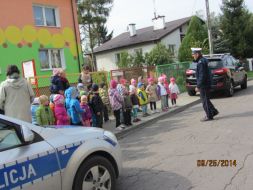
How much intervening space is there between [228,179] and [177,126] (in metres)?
4.90

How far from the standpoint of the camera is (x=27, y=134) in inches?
151

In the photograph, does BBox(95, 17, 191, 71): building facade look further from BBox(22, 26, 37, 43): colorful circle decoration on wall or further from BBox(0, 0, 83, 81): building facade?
BBox(22, 26, 37, 43): colorful circle decoration on wall

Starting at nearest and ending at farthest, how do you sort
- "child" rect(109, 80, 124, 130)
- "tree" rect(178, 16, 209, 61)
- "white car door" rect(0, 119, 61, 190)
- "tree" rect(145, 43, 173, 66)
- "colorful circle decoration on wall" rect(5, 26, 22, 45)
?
"white car door" rect(0, 119, 61, 190) → "child" rect(109, 80, 124, 130) → "colorful circle decoration on wall" rect(5, 26, 22, 45) → "tree" rect(145, 43, 173, 66) → "tree" rect(178, 16, 209, 61)

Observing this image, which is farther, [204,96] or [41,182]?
[204,96]

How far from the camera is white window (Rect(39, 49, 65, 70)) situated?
2161 cm

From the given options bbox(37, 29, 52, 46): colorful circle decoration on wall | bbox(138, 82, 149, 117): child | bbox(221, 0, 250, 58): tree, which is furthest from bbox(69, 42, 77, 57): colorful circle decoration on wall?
bbox(221, 0, 250, 58): tree

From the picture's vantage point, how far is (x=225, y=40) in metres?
38.2

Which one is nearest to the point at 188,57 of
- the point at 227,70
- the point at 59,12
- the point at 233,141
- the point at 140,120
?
the point at 59,12

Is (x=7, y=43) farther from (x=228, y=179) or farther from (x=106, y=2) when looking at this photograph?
(x=106, y=2)

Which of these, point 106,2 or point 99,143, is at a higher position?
point 106,2

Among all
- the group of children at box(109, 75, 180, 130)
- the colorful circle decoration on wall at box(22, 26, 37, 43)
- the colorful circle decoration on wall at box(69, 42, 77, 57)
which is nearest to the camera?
the group of children at box(109, 75, 180, 130)

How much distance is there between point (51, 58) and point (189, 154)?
16823 millimetres

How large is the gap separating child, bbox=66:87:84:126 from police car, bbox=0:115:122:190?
3.34 meters

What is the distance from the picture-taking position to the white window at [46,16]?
71.0ft
